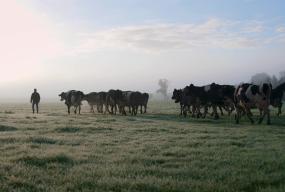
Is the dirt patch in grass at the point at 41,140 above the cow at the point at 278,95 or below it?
below

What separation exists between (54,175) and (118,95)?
34.3 metres

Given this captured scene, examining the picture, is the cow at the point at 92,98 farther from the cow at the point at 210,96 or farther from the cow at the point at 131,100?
the cow at the point at 210,96

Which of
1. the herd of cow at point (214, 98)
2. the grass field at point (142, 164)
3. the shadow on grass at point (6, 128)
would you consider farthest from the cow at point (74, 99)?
the grass field at point (142, 164)

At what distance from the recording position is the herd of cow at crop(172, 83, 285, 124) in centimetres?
2939

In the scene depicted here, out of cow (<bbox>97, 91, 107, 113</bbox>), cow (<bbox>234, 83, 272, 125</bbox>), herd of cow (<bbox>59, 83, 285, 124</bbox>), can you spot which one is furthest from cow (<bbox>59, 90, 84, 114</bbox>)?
cow (<bbox>234, 83, 272, 125</bbox>)

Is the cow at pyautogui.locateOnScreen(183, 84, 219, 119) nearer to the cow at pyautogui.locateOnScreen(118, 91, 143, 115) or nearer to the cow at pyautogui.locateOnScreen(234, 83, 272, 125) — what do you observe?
the cow at pyautogui.locateOnScreen(234, 83, 272, 125)

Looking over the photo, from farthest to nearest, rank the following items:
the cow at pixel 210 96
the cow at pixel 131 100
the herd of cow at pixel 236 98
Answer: the cow at pixel 131 100, the cow at pixel 210 96, the herd of cow at pixel 236 98

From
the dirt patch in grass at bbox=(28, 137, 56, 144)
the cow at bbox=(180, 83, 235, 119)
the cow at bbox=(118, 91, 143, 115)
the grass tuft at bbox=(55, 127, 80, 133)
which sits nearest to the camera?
the dirt patch in grass at bbox=(28, 137, 56, 144)

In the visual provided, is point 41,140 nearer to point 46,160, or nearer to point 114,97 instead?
point 46,160

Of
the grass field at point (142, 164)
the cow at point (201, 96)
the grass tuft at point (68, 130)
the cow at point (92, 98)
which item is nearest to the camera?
the grass field at point (142, 164)

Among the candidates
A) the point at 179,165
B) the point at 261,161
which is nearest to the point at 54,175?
the point at 179,165

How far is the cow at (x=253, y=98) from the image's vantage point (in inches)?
1147

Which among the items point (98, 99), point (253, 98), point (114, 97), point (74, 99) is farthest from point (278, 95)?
point (74, 99)

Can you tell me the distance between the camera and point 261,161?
12383 mm
